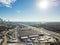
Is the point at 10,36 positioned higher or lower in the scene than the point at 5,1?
lower

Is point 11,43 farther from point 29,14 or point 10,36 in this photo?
point 29,14

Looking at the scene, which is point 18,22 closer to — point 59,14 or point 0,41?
point 0,41

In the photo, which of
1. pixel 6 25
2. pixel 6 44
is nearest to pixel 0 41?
pixel 6 44

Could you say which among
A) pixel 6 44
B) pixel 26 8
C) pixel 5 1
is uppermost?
pixel 5 1

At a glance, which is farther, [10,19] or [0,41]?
[10,19]

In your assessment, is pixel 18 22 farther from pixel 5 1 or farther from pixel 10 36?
pixel 5 1

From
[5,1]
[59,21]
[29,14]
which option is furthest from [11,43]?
[59,21]

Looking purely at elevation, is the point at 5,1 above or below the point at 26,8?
above

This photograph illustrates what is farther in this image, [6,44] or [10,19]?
[10,19]

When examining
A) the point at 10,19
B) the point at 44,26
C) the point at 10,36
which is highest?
the point at 10,19
